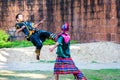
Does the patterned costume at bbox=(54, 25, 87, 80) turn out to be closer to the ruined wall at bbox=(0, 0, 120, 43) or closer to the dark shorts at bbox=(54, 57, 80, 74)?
the dark shorts at bbox=(54, 57, 80, 74)

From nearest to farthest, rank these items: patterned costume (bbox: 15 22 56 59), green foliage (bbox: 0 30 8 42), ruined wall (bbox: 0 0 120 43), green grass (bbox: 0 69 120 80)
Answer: patterned costume (bbox: 15 22 56 59)
green grass (bbox: 0 69 120 80)
ruined wall (bbox: 0 0 120 43)
green foliage (bbox: 0 30 8 42)

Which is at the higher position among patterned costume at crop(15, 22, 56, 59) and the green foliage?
patterned costume at crop(15, 22, 56, 59)

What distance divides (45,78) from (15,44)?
871 centimetres

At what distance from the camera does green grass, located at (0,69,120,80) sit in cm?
929

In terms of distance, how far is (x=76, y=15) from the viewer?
707 inches

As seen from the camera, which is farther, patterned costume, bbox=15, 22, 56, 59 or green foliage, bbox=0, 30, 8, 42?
green foliage, bbox=0, 30, 8, 42

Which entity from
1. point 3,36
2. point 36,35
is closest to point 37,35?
point 36,35

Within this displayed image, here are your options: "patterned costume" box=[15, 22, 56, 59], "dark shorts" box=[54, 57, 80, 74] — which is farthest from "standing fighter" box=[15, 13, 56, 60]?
"dark shorts" box=[54, 57, 80, 74]

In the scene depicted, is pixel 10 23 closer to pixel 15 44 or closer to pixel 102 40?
pixel 15 44

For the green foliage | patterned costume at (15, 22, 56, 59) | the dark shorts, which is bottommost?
the green foliage

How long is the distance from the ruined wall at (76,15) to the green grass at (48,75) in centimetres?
576

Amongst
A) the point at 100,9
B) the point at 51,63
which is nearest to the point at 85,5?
the point at 100,9

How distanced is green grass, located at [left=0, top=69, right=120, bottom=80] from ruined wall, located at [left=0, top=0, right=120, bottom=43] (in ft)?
18.9

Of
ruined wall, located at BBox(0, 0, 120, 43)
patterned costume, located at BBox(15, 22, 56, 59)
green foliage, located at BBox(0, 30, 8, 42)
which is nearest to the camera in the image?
patterned costume, located at BBox(15, 22, 56, 59)
